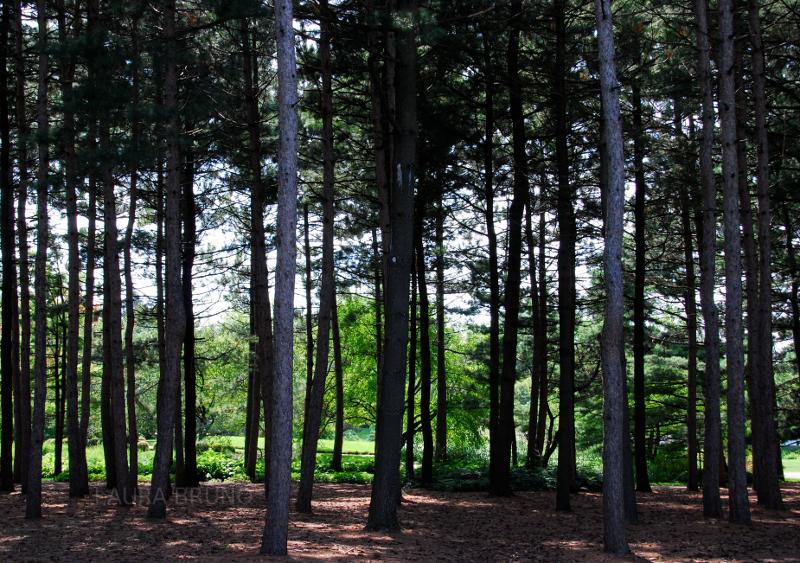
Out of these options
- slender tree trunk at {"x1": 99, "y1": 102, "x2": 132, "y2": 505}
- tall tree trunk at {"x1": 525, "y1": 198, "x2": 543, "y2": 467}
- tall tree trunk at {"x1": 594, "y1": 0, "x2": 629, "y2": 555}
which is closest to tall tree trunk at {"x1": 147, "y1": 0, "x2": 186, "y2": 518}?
slender tree trunk at {"x1": 99, "y1": 102, "x2": 132, "y2": 505}

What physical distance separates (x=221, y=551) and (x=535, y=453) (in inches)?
543

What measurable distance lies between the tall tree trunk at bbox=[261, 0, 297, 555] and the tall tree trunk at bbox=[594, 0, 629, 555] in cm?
384

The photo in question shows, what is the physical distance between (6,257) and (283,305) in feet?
28.5

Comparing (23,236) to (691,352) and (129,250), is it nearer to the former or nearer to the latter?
(129,250)

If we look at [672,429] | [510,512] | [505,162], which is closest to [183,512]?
[510,512]

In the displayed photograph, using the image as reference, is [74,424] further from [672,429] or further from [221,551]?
[672,429]

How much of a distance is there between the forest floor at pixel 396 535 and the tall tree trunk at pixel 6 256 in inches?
37.5

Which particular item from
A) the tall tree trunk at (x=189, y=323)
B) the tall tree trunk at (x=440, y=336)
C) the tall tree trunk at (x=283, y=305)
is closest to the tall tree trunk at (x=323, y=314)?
the tall tree trunk at (x=283, y=305)

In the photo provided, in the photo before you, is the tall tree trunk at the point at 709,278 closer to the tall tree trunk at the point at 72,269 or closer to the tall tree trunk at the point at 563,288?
the tall tree trunk at the point at 563,288

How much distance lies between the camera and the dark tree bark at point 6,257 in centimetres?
1343

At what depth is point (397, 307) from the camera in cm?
1048

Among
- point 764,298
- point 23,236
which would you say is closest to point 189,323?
point 23,236

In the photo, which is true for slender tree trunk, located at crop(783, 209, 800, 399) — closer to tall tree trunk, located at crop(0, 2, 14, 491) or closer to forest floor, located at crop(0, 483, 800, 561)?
forest floor, located at crop(0, 483, 800, 561)

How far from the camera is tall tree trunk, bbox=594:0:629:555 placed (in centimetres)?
877
